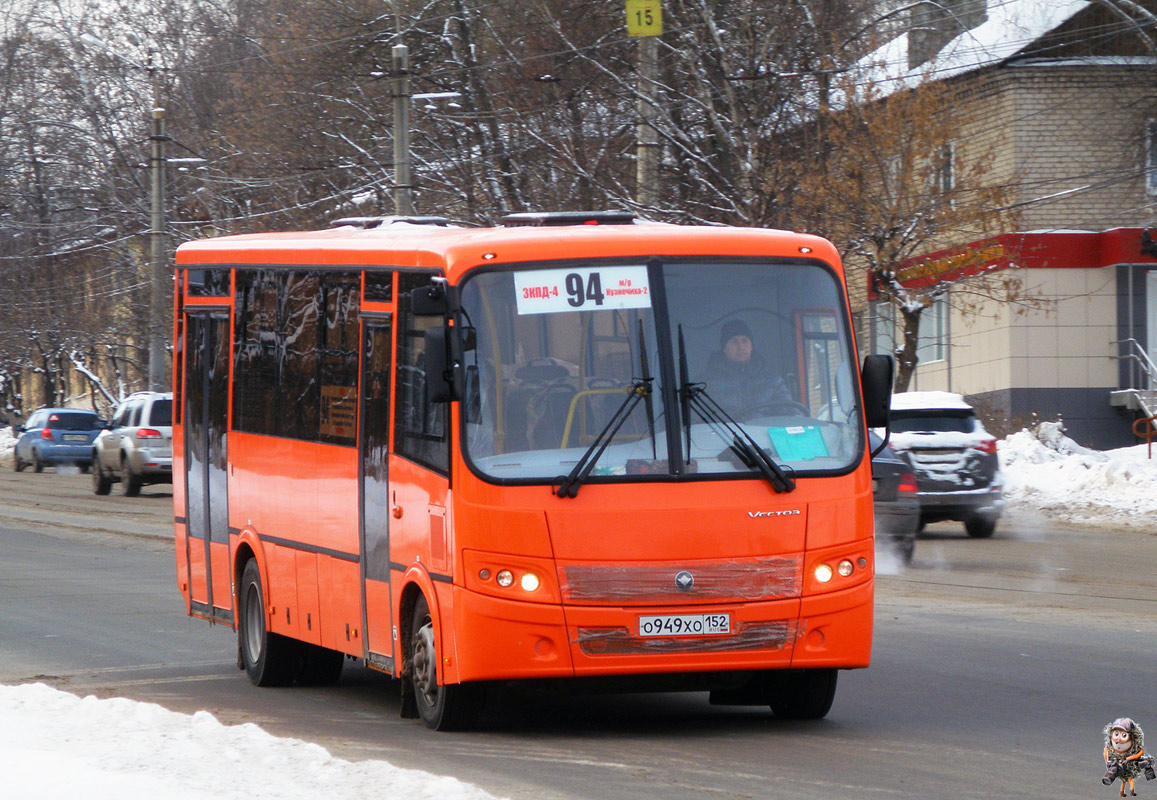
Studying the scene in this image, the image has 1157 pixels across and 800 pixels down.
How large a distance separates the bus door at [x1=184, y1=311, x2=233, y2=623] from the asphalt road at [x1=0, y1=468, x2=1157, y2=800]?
1.58ft

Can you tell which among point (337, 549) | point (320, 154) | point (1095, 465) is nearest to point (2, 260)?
point (320, 154)

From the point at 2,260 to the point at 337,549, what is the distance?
53806 millimetres

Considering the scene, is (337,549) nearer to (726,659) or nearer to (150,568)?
(726,659)

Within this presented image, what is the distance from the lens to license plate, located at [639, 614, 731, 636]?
8.37 m

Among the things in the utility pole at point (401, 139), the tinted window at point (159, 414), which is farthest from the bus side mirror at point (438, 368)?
the tinted window at point (159, 414)

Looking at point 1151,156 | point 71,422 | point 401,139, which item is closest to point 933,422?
point 401,139

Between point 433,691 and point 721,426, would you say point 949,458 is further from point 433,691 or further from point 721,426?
point 433,691

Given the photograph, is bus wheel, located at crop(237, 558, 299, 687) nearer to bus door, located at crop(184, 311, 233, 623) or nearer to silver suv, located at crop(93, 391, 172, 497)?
A: bus door, located at crop(184, 311, 233, 623)

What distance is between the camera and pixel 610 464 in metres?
8.48

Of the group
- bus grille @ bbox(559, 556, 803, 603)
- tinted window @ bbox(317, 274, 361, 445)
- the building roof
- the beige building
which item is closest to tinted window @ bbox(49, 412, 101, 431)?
the building roof

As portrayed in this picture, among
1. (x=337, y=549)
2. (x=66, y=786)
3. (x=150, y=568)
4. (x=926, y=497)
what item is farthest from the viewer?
(x=926, y=497)

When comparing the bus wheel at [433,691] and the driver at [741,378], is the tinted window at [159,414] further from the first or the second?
the driver at [741,378]

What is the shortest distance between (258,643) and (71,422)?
3552 cm

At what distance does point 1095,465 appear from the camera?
1107 inches
